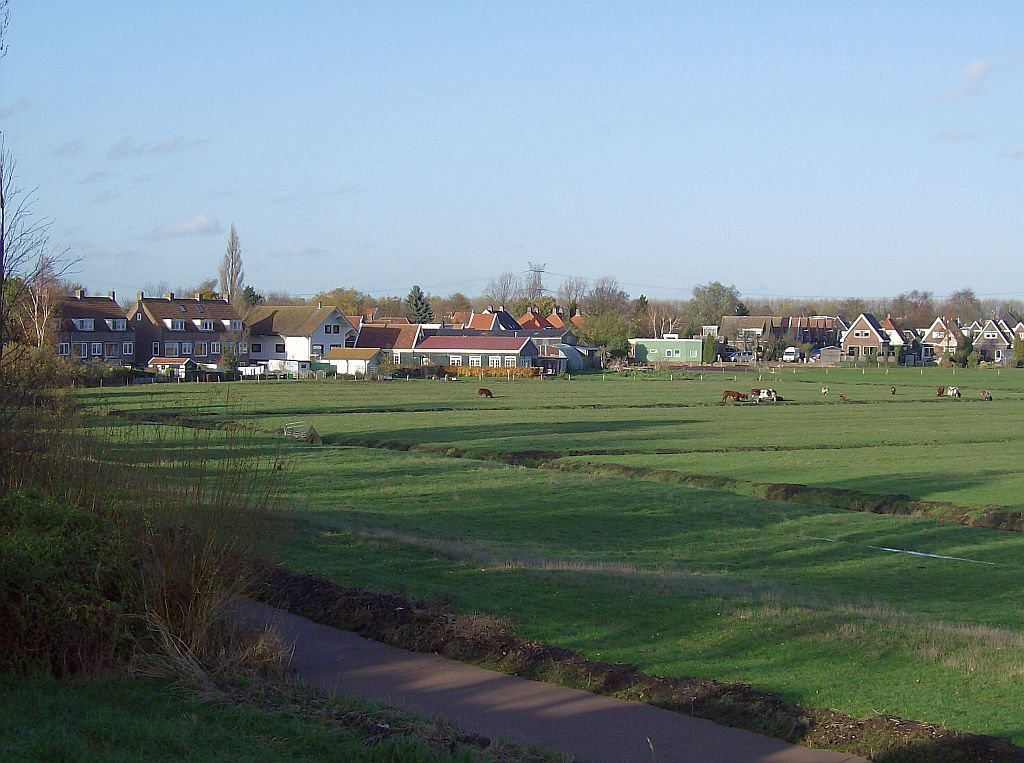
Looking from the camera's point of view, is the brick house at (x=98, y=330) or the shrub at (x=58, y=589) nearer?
the shrub at (x=58, y=589)

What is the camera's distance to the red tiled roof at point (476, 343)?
134 metres

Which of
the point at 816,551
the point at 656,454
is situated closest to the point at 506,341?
the point at 656,454

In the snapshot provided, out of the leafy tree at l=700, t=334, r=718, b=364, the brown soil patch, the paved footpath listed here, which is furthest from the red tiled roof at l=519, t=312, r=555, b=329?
the paved footpath

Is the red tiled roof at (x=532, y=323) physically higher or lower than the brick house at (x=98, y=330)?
higher

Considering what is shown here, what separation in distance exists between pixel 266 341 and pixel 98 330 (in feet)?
74.0

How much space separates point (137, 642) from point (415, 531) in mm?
12006

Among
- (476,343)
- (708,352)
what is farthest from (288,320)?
(708,352)

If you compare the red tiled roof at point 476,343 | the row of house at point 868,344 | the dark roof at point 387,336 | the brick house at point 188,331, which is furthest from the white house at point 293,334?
the row of house at point 868,344

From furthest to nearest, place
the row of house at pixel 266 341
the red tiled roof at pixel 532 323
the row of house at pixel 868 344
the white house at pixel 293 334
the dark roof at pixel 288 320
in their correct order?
the red tiled roof at pixel 532 323, the row of house at pixel 868 344, the dark roof at pixel 288 320, the white house at pixel 293 334, the row of house at pixel 266 341

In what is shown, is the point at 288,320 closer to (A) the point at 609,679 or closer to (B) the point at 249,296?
(B) the point at 249,296

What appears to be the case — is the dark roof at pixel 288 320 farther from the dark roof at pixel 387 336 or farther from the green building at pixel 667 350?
the green building at pixel 667 350

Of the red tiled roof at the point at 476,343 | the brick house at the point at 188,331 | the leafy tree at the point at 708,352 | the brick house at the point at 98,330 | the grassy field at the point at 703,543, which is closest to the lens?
the grassy field at the point at 703,543

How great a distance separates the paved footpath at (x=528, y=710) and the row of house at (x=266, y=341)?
4184 inches

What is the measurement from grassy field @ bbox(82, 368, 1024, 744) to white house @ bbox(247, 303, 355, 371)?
231 feet
